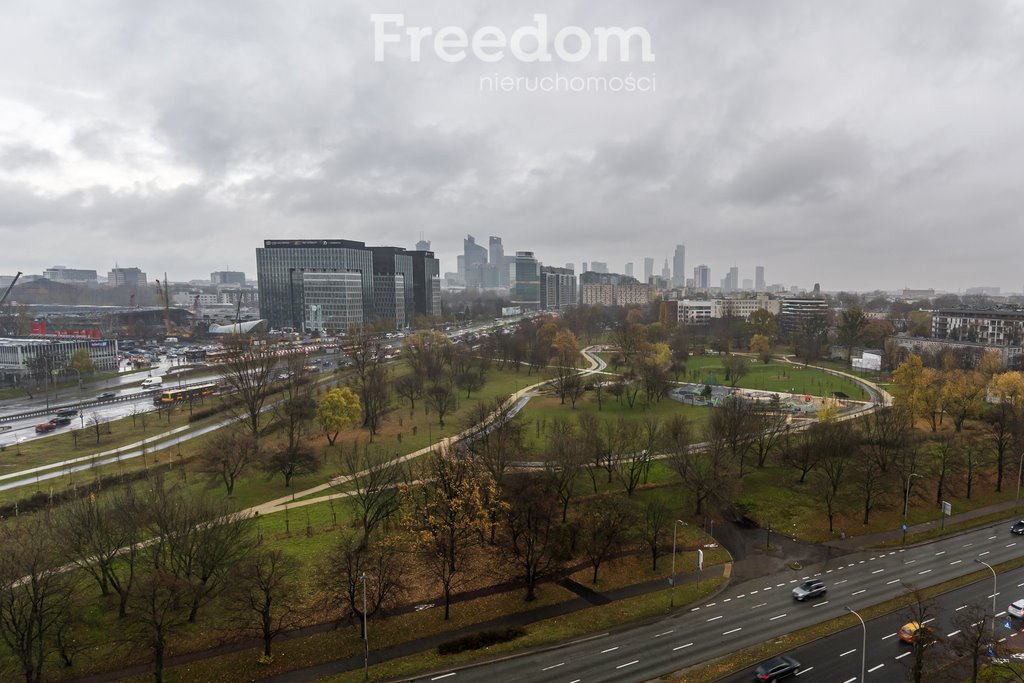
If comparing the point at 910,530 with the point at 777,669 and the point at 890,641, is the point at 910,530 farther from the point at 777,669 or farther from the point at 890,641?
the point at 777,669

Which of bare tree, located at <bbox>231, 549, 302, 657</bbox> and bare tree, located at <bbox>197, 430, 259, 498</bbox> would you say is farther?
bare tree, located at <bbox>197, 430, 259, 498</bbox>

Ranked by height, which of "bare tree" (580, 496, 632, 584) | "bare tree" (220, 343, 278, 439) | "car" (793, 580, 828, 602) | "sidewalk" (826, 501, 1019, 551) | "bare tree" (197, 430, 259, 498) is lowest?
"sidewalk" (826, 501, 1019, 551)

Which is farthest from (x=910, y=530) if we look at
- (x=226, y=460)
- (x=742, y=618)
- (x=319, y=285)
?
(x=319, y=285)

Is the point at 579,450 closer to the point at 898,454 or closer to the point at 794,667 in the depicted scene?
the point at 794,667

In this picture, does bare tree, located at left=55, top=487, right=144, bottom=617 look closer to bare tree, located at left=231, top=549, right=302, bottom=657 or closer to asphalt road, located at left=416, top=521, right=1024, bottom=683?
bare tree, located at left=231, top=549, right=302, bottom=657

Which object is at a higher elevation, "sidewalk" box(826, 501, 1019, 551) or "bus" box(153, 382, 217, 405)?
"bus" box(153, 382, 217, 405)

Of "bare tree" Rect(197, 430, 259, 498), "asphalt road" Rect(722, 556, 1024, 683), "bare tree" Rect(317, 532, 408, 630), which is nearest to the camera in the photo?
"asphalt road" Rect(722, 556, 1024, 683)

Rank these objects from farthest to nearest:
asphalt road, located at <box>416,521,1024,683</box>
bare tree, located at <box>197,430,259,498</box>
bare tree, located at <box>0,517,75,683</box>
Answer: bare tree, located at <box>197,430,259,498</box>
asphalt road, located at <box>416,521,1024,683</box>
bare tree, located at <box>0,517,75,683</box>

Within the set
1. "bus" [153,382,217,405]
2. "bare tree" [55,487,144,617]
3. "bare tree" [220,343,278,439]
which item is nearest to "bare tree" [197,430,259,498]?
"bare tree" [220,343,278,439]

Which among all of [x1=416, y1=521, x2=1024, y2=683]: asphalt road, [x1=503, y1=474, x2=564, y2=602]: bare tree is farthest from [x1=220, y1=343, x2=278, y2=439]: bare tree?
[x1=416, y1=521, x2=1024, y2=683]: asphalt road

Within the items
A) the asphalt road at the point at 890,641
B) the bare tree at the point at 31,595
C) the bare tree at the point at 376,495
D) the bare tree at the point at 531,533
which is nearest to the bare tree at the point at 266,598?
the bare tree at the point at 376,495
